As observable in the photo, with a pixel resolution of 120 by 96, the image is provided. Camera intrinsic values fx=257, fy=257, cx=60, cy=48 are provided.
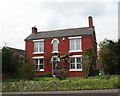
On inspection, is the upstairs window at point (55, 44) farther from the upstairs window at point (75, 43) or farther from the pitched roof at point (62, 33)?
the upstairs window at point (75, 43)

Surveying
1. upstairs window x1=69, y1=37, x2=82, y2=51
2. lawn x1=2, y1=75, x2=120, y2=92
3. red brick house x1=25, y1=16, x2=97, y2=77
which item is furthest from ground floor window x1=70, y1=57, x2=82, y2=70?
lawn x1=2, y1=75, x2=120, y2=92

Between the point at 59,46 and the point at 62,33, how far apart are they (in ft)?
8.11

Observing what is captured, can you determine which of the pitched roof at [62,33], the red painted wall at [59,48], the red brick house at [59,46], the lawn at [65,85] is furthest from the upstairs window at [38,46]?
the lawn at [65,85]

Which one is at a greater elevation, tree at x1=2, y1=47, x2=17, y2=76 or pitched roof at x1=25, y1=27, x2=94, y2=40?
pitched roof at x1=25, y1=27, x2=94, y2=40

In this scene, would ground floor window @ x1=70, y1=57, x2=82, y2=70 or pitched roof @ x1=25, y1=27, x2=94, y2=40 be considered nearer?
ground floor window @ x1=70, y1=57, x2=82, y2=70

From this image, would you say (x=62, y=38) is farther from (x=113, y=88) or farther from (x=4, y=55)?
(x=113, y=88)

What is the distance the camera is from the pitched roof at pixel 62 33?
38.6m

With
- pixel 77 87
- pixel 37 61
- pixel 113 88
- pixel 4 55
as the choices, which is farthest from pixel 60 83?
pixel 37 61

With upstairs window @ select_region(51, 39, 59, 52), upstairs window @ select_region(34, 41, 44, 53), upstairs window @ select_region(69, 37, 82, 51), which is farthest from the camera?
upstairs window @ select_region(34, 41, 44, 53)

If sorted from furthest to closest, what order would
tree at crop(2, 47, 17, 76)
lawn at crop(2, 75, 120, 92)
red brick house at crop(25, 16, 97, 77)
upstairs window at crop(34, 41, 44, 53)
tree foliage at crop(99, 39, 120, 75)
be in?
upstairs window at crop(34, 41, 44, 53)
red brick house at crop(25, 16, 97, 77)
tree foliage at crop(99, 39, 120, 75)
tree at crop(2, 47, 17, 76)
lawn at crop(2, 75, 120, 92)

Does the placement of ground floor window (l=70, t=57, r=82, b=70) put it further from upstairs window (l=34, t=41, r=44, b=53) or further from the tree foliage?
the tree foliage

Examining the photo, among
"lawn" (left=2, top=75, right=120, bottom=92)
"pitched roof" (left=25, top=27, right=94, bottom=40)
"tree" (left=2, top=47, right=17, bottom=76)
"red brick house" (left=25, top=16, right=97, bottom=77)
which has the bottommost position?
"lawn" (left=2, top=75, right=120, bottom=92)

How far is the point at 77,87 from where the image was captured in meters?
21.0

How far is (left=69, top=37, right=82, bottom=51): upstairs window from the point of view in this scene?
38.1m
